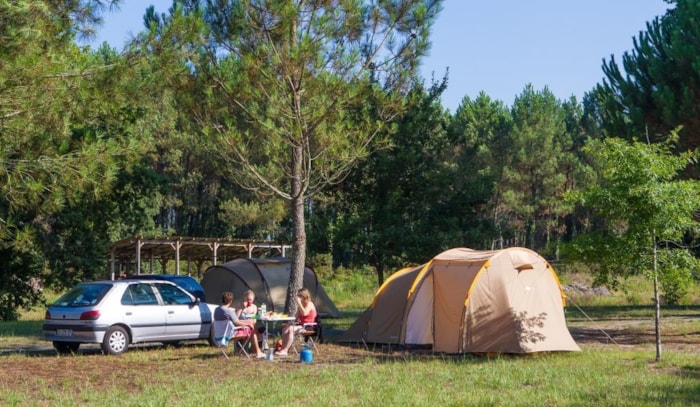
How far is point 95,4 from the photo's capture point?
42.1 ft

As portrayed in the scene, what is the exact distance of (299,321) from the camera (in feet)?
47.5

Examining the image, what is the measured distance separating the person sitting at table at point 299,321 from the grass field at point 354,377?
1.72ft

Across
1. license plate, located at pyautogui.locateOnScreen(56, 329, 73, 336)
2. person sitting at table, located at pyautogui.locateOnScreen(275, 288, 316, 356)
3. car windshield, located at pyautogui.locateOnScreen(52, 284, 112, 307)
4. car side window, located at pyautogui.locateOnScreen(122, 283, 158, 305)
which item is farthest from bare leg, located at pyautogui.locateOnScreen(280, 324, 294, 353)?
license plate, located at pyautogui.locateOnScreen(56, 329, 73, 336)

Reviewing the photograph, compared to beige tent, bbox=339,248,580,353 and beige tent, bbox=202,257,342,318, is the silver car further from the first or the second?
beige tent, bbox=202,257,342,318

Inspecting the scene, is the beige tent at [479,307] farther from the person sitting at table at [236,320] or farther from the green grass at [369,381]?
the person sitting at table at [236,320]

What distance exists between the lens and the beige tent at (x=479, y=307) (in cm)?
1418

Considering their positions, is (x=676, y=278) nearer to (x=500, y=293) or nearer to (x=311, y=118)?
(x=500, y=293)

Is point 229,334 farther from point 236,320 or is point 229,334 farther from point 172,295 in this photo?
point 172,295

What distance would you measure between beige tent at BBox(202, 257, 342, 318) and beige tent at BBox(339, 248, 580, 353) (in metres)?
6.37

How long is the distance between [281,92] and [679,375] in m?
8.72

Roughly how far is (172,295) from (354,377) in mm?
5660

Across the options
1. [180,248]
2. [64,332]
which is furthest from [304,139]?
[180,248]

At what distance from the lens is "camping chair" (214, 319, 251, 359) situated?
1389 cm

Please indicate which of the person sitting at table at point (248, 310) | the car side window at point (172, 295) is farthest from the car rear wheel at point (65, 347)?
the person sitting at table at point (248, 310)
